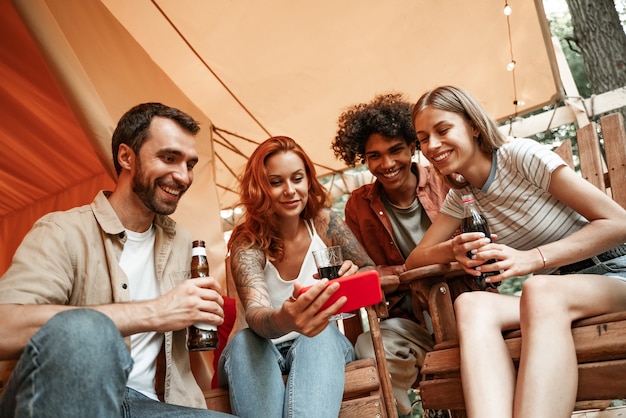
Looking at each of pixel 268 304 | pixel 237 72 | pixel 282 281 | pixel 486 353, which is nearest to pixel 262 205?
pixel 282 281

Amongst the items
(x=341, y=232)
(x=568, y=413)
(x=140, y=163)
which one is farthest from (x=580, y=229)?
(x=140, y=163)

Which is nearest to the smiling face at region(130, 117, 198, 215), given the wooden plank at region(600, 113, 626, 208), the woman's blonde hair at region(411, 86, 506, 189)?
the woman's blonde hair at region(411, 86, 506, 189)

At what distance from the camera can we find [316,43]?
3.41 meters

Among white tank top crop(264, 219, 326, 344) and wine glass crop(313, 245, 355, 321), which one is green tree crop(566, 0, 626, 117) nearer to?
white tank top crop(264, 219, 326, 344)

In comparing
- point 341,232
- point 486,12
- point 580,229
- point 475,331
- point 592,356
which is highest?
point 486,12

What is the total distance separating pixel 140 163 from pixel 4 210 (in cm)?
277

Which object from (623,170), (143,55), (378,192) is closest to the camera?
(623,170)

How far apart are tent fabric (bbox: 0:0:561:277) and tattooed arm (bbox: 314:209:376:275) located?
121 cm

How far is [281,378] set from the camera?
170 cm

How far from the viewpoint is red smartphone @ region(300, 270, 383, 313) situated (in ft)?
4.66

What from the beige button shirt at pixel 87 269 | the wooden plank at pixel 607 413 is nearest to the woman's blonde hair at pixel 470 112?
the beige button shirt at pixel 87 269

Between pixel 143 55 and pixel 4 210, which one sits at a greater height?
pixel 143 55

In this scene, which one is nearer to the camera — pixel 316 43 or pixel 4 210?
pixel 316 43

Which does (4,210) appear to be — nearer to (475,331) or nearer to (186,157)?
(186,157)
